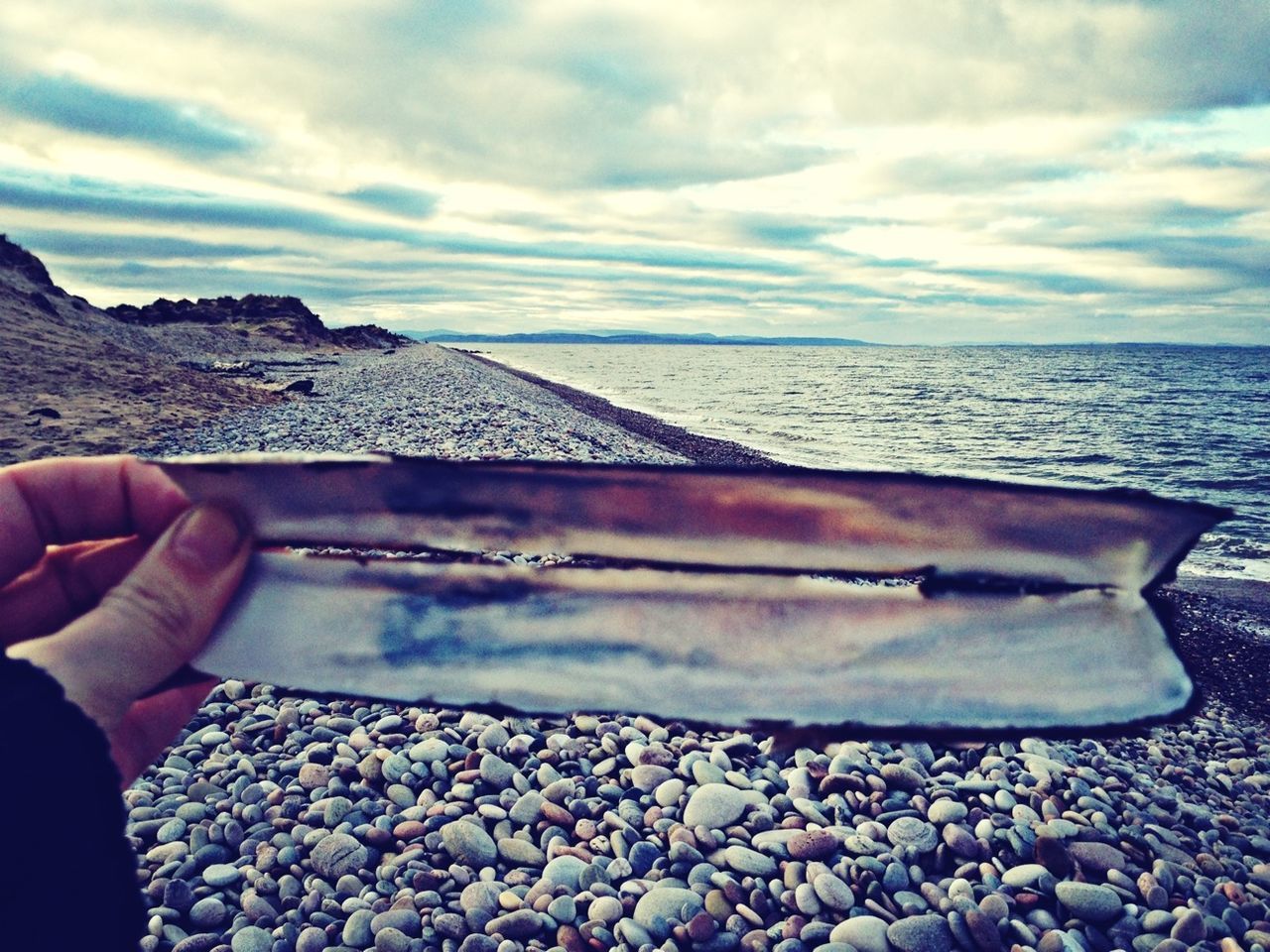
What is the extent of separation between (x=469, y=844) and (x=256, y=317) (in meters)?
68.9

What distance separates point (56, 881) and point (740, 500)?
84 cm

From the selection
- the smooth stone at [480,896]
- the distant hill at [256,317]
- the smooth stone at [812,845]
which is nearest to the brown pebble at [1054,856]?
the smooth stone at [812,845]

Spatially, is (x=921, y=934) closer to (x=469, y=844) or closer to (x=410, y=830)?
(x=469, y=844)

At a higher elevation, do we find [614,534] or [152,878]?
[614,534]

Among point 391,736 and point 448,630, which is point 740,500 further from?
point 391,736

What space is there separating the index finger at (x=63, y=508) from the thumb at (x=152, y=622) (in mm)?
128

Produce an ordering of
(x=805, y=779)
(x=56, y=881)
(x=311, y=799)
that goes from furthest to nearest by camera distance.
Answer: (x=805, y=779) → (x=311, y=799) → (x=56, y=881)

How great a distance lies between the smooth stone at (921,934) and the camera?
102 inches

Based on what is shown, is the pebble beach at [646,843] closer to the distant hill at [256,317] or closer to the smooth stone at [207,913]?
the smooth stone at [207,913]

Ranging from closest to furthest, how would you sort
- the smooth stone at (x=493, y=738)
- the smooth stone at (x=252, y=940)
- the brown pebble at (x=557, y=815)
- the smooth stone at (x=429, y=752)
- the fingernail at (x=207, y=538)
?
the fingernail at (x=207, y=538) → the smooth stone at (x=252, y=940) → the brown pebble at (x=557, y=815) → the smooth stone at (x=429, y=752) → the smooth stone at (x=493, y=738)

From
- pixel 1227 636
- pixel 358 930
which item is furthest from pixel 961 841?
pixel 1227 636

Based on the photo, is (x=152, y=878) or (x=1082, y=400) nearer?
(x=152, y=878)

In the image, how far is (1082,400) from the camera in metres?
43.9

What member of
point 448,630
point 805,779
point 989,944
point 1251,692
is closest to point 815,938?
point 989,944
